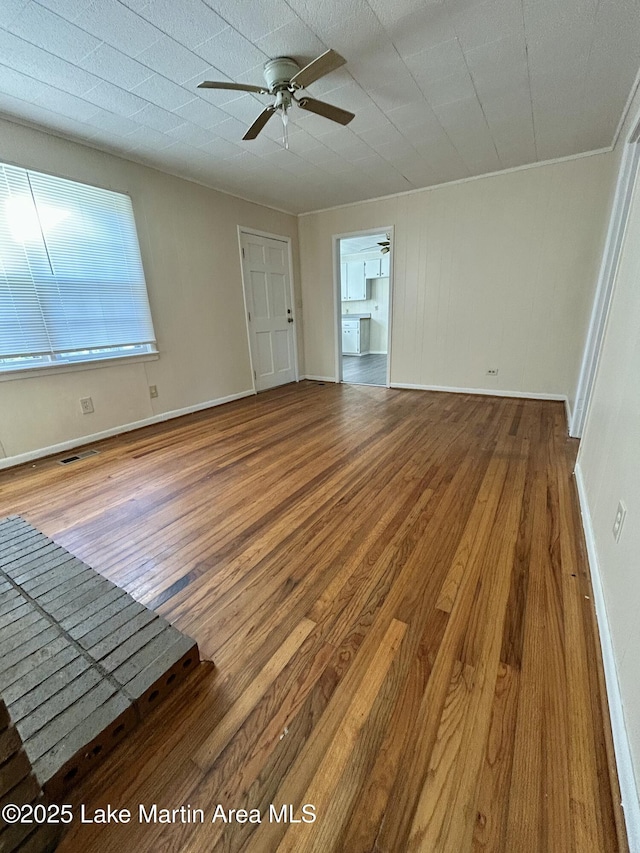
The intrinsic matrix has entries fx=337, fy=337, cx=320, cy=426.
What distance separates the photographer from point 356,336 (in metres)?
7.74

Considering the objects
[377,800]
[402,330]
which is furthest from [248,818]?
[402,330]

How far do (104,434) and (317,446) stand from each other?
82.1 inches

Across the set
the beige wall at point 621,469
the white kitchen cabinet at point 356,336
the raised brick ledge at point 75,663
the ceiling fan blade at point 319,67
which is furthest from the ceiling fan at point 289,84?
the white kitchen cabinet at point 356,336

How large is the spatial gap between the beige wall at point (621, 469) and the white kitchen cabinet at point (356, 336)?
18.6 ft

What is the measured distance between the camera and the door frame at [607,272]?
2291mm

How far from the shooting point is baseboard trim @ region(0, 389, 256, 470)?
2.73 m

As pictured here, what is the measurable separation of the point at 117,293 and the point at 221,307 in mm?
1232

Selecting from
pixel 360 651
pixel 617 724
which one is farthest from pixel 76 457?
pixel 617 724

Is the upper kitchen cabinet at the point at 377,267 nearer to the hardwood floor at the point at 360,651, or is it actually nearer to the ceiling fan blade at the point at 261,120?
the ceiling fan blade at the point at 261,120

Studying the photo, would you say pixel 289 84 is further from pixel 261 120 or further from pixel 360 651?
pixel 360 651

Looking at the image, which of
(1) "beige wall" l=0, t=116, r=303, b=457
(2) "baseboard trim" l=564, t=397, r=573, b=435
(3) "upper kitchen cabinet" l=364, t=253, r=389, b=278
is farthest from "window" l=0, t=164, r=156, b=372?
(3) "upper kitchen cabinet" l=364, t=253, r=389, b=278

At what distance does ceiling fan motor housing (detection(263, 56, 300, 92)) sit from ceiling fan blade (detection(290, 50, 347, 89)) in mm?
157

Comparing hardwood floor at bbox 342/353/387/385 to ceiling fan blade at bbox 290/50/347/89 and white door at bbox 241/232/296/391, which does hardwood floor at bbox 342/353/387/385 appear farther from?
ceiling fan blade at bbox 290/50/347/89

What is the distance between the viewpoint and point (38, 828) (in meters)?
0.70
